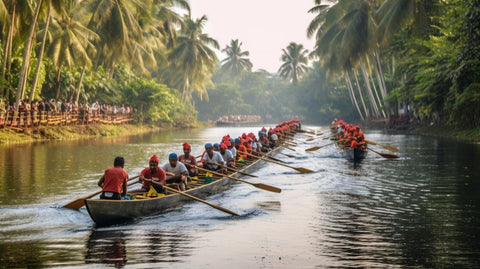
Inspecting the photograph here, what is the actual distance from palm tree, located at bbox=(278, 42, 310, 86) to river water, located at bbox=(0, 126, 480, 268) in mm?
79720

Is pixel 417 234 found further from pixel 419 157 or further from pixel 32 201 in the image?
pixel 419 157

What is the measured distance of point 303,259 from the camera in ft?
24.5

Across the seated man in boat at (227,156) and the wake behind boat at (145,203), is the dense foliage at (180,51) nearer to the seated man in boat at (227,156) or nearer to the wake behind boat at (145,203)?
the seated man in boat at (227,156)

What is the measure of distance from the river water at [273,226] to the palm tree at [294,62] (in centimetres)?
7972

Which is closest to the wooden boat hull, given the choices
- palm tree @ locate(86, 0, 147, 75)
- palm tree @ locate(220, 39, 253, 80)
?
palm tree @ locate(86, 0, 147, 75)

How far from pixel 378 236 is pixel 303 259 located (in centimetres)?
189

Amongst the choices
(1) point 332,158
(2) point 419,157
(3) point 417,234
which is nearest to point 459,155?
(2) point 419,157

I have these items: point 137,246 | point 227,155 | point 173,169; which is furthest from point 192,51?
point 137,246

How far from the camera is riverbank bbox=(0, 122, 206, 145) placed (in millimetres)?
26869

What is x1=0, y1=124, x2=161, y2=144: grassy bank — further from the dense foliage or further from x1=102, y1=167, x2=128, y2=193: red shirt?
x1=102, y1=167, x2=128, y2=193: red shirt

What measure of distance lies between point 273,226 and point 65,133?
2587 centimetres

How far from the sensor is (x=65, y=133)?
32.9 m

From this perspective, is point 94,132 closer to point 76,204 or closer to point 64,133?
point 64,133

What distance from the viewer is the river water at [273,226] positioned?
24.5ft
